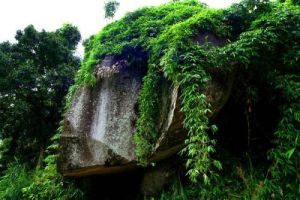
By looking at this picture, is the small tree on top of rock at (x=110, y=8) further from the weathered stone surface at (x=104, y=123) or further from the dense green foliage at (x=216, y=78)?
the weathered stone surface at (x=104, y=123)

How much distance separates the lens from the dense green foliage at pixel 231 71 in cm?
399

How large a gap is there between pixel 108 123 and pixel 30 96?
597 cm

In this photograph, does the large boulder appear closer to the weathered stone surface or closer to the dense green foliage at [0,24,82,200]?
the weathered stone surface

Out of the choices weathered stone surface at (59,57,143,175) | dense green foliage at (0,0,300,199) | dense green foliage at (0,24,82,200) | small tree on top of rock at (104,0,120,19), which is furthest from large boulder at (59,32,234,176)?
dense green foliage at (0,24,82,200)

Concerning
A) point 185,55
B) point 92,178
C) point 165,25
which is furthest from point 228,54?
point 92,178

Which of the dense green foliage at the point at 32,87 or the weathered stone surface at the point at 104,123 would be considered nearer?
the weathered stone surface at the point at 104,123

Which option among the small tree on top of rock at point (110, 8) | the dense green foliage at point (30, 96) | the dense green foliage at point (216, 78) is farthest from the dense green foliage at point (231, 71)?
the dense green foliage at point (30, 96)

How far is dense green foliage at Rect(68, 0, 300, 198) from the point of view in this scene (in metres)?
3.99

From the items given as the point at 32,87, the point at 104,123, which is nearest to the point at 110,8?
the point at 104,123

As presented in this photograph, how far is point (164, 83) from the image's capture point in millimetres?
5020

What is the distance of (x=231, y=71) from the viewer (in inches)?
187

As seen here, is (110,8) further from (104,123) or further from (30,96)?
(30,96)

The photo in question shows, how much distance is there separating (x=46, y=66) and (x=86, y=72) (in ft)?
20.1

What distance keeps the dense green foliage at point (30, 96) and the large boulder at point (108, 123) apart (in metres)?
3.82
